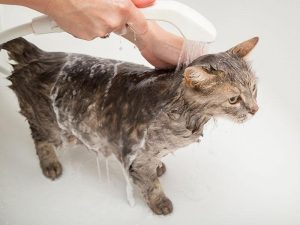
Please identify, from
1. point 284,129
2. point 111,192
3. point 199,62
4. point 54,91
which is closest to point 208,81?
point 199,62

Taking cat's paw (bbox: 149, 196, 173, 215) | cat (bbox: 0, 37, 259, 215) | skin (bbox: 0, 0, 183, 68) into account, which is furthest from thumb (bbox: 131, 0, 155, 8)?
cat's paw (bbox: 149, 196, 173, 215)

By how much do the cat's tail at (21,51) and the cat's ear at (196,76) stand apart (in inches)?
19.6

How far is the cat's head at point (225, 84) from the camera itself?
0.93 meters

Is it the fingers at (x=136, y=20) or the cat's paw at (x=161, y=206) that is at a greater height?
the fingers at (x=136, y=20)

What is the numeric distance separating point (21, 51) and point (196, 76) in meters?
0.55

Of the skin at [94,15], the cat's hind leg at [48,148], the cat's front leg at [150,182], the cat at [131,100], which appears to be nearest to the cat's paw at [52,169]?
the cat's hind leg at [48,148]

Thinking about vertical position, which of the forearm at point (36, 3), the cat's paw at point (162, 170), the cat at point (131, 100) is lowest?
the cat's paw at point (162, 170)

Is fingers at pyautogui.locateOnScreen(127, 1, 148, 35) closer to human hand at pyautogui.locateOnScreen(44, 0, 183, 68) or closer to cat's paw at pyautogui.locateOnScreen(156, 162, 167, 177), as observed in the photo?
human hand at pyautogui.locateOnScreen(44, 0, 183, 68)

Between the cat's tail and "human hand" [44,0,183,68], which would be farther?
the cat's tail

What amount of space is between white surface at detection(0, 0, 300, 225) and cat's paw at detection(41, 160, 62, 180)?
1.1 inches

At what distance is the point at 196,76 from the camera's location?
Result: 917 millimetres

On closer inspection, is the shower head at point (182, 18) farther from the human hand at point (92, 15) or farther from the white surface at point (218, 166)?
the white surface at point (218, 166)

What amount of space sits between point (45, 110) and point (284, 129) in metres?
0.90

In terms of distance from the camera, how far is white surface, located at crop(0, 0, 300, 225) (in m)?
1.44
